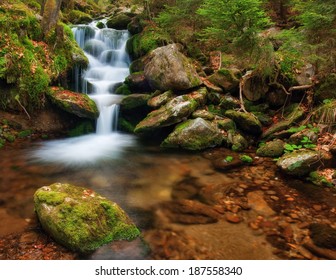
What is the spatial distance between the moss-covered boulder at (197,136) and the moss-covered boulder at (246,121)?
789mm

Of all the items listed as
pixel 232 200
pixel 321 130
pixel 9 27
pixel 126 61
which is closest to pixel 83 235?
pixel 232 200

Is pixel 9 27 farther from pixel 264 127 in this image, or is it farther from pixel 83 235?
pixel 264 127

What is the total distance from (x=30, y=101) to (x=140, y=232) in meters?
6.44

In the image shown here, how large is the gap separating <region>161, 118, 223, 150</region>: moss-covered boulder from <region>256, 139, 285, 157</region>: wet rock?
1212 mm

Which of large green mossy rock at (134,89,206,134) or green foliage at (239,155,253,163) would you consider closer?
green foliage at (239,155,253,163)

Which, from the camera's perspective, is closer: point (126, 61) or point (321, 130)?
point (321, 130)

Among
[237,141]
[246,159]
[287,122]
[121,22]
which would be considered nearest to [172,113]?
[237,141]

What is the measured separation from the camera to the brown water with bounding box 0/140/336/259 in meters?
4.00

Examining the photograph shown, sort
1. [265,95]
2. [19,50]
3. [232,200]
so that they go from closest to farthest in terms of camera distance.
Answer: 1. [232,200]
2. [19,50]
3. [265,95]

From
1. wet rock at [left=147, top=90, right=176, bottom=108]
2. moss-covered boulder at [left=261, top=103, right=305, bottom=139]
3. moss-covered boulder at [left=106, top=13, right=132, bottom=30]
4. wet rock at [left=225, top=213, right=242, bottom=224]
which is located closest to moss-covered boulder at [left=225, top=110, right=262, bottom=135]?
moss-covered boulder at [left=261, top=103, right=305, bottom=139]

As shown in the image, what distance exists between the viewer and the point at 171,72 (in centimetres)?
914

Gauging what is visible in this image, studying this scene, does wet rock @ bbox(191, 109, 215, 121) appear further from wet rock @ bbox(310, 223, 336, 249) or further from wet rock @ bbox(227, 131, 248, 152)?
wet rock @ bbox(310, 223, 336, 249)

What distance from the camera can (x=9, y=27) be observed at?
343 inches

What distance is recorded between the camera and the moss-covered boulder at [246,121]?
26.8 feet
